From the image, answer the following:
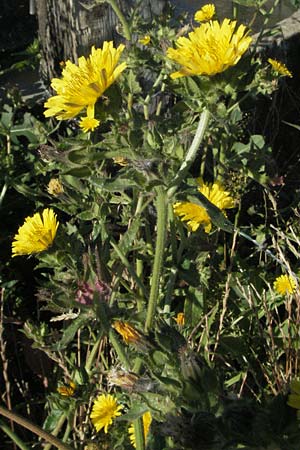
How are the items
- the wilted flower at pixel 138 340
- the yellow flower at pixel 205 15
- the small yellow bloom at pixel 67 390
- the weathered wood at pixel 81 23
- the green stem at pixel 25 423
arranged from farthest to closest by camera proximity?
the weathered wood at pixel 81 23, the yellow flower at pixel 205 15, the small yellow bloom at pixel 67 390, the green stem at pixel 25 423, the wilted flower at pixel 138 340

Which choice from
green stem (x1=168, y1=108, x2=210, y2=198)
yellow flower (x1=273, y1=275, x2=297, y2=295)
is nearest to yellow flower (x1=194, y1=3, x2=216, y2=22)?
yellow flower (x1=273, y1=275, x2=297, y2=295)

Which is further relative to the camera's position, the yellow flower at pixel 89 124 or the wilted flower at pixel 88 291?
the yellow flower at pixel 89 124

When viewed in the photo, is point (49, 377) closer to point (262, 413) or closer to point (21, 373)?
point (21, 373)

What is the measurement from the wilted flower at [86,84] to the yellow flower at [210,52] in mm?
112

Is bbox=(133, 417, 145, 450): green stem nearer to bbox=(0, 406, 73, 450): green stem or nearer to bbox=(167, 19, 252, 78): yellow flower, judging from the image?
bbox=(0, 406, 73, 450): green stem

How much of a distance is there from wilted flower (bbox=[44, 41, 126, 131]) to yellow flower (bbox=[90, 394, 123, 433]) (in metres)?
0.79

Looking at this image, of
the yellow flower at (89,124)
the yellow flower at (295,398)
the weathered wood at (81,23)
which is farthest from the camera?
the weathered wood at (81,23)

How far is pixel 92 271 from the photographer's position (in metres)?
1.24

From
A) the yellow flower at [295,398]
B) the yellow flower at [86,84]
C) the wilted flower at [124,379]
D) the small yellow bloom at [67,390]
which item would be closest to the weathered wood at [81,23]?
the yellow flower at [86,84]

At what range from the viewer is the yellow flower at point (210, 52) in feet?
3.66

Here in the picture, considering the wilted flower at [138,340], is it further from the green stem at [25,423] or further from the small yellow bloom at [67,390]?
the small yellow bloom at [67,390]

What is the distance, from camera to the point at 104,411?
167 centimetres

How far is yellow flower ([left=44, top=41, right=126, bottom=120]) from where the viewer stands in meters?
1.17

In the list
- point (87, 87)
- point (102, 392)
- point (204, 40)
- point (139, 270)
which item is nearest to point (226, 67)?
point (204, 40)
